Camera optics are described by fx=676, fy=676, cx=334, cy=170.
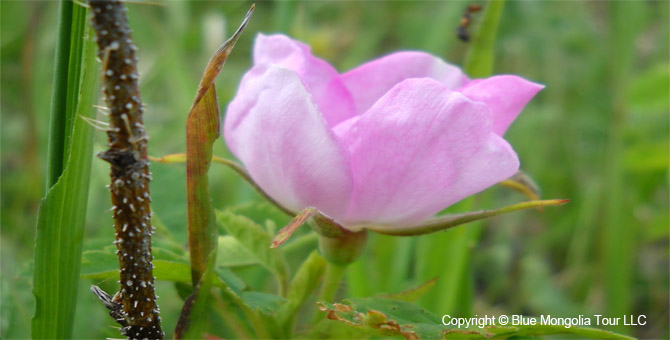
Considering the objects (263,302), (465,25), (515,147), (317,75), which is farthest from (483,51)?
(515,147)

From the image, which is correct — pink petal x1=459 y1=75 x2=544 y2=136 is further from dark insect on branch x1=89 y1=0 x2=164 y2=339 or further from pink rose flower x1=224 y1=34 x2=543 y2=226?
dark insect on branch x1=89 y1=0 x2=164 y2=339

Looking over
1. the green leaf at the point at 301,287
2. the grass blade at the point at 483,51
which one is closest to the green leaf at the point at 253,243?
the green leaf at the point at 301,287

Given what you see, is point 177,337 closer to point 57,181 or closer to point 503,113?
point 57,181

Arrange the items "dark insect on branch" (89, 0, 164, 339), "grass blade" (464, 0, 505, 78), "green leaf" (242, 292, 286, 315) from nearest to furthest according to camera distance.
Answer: "dark insect on branch" (89, 0, 164, 339) < "green leaf" (242, 292, 286, 315) < "grass blade" (464, 0, 505, 78)

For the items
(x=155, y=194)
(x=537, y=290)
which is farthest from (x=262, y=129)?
(x=537, y=290)

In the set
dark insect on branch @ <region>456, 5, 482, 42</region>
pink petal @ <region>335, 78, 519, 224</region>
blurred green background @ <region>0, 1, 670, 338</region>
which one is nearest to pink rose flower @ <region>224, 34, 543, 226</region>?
pink petal @ <region>335, 78, 519, 224</region>

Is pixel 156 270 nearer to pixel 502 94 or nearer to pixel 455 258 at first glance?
pixel 502 94

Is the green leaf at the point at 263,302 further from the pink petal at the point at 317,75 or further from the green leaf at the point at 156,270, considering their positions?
the pink petal at the point at 317,75
